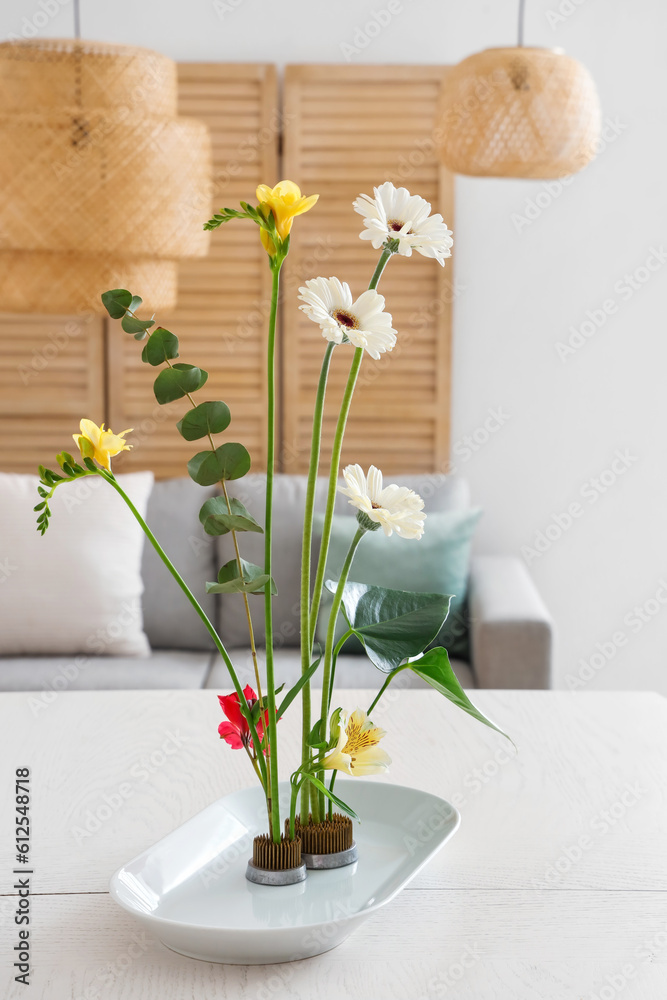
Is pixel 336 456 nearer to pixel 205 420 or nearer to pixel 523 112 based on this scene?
pixel 205 420

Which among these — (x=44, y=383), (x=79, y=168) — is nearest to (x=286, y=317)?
(x=44, y=383)

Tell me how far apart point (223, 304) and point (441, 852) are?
2.20 meters

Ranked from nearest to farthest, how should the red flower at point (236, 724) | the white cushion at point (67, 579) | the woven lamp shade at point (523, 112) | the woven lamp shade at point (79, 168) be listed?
the red flower at point (236, 724) → the woven lamp shade at point (79, 168) → the woven lamp shade at point (523, 112) → the white cushion at point (67, 579)

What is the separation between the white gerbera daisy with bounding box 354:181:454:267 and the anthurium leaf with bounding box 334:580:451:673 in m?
0.30

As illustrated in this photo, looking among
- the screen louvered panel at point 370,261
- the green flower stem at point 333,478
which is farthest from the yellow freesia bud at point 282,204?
the screen louvered panel at point 370,261

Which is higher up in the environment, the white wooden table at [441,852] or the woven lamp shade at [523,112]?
the woven lamp shade at [523,112]

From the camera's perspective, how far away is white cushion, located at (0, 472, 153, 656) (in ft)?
8.18

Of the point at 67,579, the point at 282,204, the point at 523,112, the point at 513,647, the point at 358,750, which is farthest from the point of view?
the point at 67,579

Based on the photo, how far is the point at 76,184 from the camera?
1398mm

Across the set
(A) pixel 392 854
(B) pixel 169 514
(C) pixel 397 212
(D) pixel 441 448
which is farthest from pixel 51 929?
(D) pixel 441 448

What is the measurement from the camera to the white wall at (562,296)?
291 centimetres

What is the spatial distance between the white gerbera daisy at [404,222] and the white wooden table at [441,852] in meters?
0.59

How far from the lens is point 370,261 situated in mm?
2965

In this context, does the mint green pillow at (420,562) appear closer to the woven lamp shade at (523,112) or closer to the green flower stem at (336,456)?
the woven lamp shade at (523,112)
